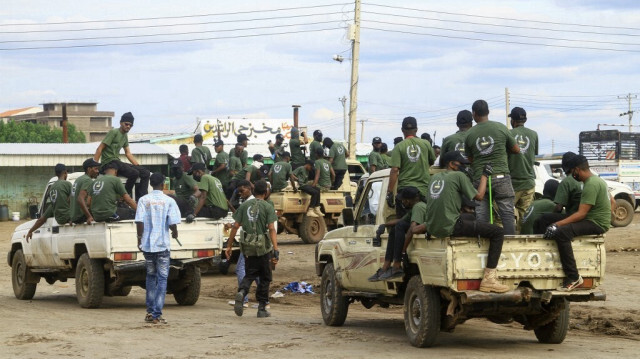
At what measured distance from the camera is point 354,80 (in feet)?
115

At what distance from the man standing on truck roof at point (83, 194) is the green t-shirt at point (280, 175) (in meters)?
9.02

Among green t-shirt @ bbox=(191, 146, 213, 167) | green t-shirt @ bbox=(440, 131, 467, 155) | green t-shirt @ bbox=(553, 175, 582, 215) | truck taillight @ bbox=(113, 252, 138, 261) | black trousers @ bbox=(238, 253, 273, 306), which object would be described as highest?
green t-shirt @ bbox=(191, 146, 213, 167)

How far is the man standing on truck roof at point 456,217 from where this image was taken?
33.5 feet

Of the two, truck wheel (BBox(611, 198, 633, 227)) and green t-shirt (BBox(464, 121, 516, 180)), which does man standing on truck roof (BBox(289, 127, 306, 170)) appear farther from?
green t-shirt (BBox(464, 121, 516, 180))

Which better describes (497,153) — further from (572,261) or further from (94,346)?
(94,346)

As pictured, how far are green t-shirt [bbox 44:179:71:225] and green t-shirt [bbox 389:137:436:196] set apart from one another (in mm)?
6230

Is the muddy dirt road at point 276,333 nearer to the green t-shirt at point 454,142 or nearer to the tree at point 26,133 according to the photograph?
the green t-shirt at point 454,142

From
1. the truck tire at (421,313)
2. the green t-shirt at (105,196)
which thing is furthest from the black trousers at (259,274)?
the truck tire at (421,313)

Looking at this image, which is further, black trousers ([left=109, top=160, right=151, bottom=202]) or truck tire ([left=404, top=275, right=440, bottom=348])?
black trousers ([left=109, top=160, right=151, bottom=202])

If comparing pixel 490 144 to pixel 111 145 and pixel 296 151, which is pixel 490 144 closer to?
pixel 111 145

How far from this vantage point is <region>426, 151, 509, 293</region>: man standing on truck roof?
402 inches

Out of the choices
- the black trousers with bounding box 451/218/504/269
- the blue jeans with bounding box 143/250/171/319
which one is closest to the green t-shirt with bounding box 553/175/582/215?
the black trousers with bounding box 451/218/504/269

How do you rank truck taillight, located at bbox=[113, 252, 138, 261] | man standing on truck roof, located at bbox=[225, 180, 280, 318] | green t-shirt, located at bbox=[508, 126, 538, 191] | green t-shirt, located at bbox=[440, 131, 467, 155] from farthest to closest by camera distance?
1. truck taillight, located at bbox=[113, 252, 138, 261]
2. man standing on truck roof, located at bbox=[225, 180, 280, 318]
3. green t-shirt, located at bbox=[508, 126, 538, 191]
4. green t-shirt, located at bbox=[440, 131, 467, 155]

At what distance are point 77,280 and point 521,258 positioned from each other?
25.4 ft
